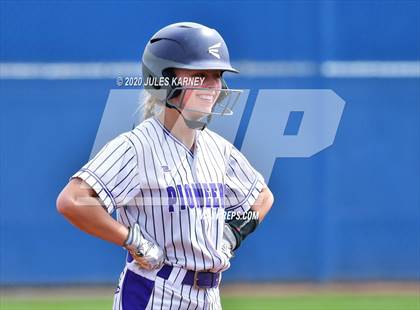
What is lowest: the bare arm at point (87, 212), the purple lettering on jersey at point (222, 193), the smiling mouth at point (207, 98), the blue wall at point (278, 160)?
the bare arm at point (87, 212)

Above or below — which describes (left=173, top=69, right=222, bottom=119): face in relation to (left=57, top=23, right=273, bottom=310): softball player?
above

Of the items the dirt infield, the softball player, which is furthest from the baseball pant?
the dirt infield

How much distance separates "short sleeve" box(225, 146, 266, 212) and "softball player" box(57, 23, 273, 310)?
0.06 meters

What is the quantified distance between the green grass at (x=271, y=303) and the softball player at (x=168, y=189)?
2686 millimetres

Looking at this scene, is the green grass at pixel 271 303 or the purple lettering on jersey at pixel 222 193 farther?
the green grass at pixel 271 303

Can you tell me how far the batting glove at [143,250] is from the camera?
269 centimetres

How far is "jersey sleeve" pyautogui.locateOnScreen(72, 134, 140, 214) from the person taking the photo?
8.90 feet

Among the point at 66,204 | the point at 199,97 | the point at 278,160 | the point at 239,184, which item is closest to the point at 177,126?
the point at 199,97

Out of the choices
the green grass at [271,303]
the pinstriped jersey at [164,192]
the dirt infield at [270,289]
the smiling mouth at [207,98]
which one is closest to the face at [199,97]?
the smiling mouth at [207,98]

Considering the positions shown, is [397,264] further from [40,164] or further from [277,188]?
[40,164]

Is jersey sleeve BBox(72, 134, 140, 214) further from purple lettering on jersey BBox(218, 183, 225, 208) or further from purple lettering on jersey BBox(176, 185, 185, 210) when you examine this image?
purple lettering on jersey BBox(218, 183, 225, 208)

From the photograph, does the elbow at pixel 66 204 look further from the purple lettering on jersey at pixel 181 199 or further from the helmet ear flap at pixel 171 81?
the helmet ear flap at pixel 171 81

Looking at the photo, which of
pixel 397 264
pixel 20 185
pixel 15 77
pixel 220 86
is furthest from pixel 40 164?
pixel 220 86

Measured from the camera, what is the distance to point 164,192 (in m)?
2.75
